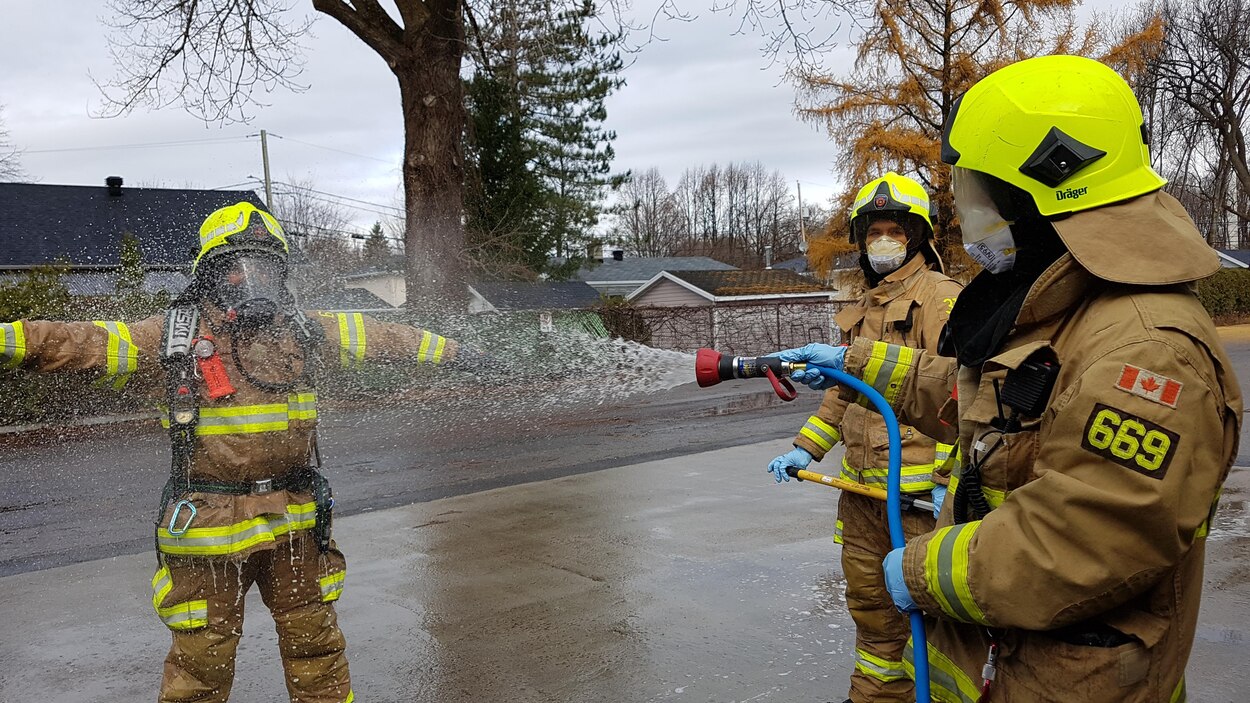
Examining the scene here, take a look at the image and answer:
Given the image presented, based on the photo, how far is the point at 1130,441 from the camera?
59.1 inches

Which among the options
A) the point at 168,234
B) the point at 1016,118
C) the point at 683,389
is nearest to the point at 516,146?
the point at 683,389

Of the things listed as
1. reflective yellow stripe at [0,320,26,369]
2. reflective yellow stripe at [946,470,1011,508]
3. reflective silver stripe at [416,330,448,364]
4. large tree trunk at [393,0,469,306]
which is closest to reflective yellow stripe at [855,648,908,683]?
reflective yellow stripe at [946,470,1011,508]

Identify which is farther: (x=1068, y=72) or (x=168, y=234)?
(x=168, y=234)

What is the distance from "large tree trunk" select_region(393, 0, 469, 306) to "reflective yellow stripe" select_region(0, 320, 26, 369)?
10.1 metres

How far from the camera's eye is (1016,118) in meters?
1.76

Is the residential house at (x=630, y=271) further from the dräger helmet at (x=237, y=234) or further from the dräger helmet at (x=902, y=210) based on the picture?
the dräger helmet at (x=237, y=234)

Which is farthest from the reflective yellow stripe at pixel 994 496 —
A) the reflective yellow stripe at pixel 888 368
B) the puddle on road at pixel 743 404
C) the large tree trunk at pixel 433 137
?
the large tree trunk at pixel 433 137

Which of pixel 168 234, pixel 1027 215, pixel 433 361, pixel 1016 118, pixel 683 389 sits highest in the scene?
pixel 168 234

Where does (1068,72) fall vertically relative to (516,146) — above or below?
below

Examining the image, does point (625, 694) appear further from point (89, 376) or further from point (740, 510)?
point (740, 510)

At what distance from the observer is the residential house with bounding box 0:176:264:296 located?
84.4ft

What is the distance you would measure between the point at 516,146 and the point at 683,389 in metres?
9.54

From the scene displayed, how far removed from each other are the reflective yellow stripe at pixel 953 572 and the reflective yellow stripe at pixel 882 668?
5.84 feet

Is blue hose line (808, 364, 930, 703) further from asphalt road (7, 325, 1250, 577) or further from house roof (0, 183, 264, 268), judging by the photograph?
house roof (0, 183, 264, 268)
